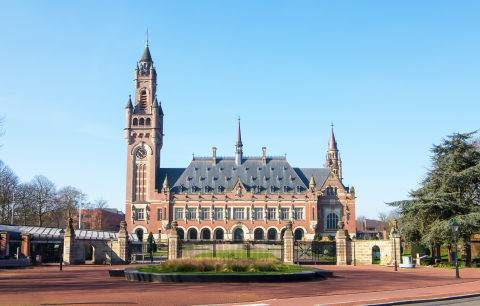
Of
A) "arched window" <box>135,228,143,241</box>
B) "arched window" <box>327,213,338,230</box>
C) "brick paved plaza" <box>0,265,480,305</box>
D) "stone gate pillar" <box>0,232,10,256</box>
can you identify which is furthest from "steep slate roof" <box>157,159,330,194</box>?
"brick paved plaza" <box>0,265,480,305</box>

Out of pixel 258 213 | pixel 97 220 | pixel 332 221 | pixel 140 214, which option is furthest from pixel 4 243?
pixel 97 220

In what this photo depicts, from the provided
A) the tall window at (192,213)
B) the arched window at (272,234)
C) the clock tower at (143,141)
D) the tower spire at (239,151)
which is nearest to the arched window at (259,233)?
the arched window at (272,234)

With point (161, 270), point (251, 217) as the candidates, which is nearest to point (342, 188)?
point (251, 217)

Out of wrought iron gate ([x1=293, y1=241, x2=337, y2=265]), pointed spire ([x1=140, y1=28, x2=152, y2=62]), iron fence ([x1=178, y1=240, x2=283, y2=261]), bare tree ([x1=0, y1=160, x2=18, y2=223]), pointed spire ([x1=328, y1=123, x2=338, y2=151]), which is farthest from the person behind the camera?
pointed spire ([x1=328, y1=123, x2=338, y2=151])

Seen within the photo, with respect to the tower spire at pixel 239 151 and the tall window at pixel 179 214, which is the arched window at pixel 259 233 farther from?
the tall window at pixel 179 214

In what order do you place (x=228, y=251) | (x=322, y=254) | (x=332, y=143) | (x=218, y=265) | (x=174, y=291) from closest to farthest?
(x=174, y=291), (x=218, y=265), (x=228, y=251), (x=322, y=254), (x=332, y=143)

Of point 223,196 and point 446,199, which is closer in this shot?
point 446,199

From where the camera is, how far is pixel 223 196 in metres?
83.9

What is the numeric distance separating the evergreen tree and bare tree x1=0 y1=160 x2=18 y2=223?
192ft

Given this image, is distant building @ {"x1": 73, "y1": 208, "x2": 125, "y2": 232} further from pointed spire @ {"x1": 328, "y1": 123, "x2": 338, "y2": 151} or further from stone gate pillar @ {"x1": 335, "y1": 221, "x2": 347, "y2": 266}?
stone gate pillar @ {"x1": 335, "y1": 221, "x2": 347, "y2": 266}

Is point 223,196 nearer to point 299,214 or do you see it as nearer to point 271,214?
point 271,214

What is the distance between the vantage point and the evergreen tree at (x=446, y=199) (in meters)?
38.8

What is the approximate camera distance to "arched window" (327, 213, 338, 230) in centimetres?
8362

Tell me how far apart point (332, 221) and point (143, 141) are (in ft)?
126
